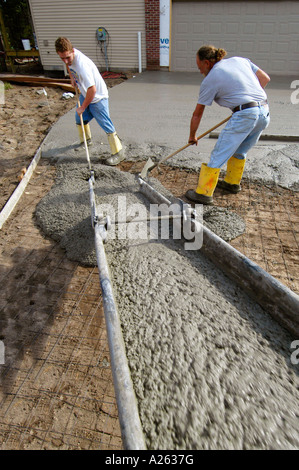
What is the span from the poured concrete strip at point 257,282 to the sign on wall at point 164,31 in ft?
34.5

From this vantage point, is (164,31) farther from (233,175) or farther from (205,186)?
(205,186)

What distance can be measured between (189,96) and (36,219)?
20.5ft

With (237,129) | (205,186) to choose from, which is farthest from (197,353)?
(237,129)

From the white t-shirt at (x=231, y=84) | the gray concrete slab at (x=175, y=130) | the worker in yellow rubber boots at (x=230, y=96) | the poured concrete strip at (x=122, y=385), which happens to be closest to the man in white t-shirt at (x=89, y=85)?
the gray concrete slab at (x=175, y=130)

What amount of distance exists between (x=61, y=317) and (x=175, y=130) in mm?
4522

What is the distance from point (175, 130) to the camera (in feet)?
18.7

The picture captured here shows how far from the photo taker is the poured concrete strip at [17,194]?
3.50 metres

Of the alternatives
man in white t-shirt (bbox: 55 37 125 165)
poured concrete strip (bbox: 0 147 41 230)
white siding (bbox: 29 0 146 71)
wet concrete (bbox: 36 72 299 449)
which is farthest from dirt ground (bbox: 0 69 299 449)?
white siding (bbox: 29 0 146 71)

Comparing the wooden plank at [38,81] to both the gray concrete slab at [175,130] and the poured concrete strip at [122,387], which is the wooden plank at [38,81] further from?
the poured concrete strip at [122,387]

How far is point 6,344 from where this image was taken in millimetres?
2199

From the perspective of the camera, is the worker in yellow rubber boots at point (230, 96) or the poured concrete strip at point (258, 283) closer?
the poured concrete strip at point (258, 283)

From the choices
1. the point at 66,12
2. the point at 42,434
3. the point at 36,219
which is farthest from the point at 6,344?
the point at 66,12

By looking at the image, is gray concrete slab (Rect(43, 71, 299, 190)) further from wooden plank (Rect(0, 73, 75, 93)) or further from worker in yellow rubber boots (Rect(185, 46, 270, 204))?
wooden plank (Rect(0, 73, 75, 93))
